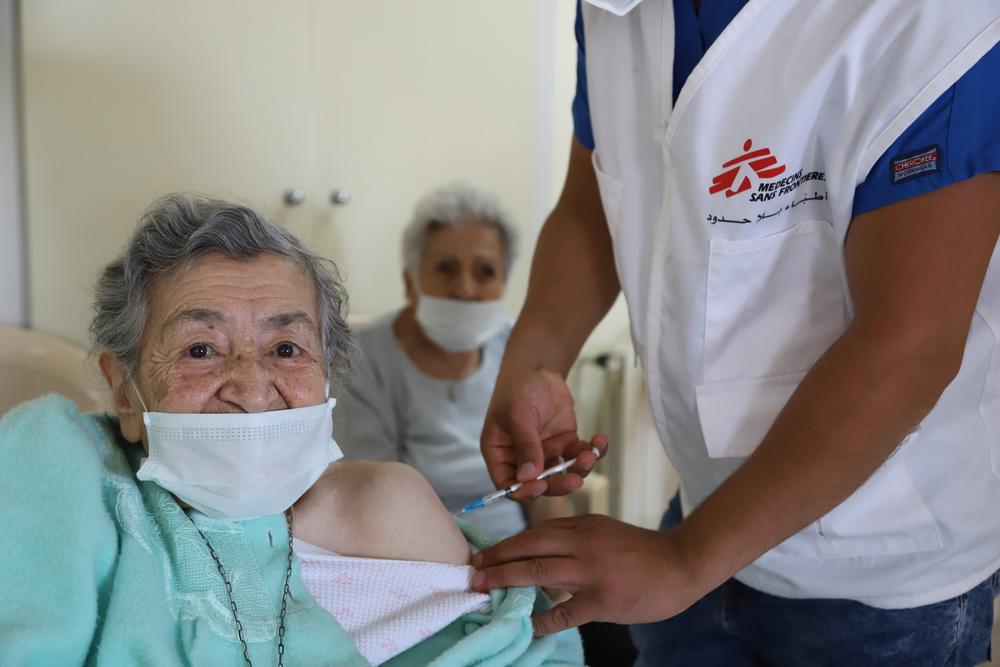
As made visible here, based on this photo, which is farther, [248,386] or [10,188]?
[10,188]

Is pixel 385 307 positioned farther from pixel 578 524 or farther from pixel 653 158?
pixel 578 524

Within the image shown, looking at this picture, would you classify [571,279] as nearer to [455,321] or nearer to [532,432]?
[532,432]

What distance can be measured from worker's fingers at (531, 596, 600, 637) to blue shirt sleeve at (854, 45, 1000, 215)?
53 cm

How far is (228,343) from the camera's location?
3.71 ft

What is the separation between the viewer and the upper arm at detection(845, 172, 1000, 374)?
0.94m

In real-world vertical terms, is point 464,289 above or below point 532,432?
above

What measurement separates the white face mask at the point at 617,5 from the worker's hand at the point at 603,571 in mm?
621

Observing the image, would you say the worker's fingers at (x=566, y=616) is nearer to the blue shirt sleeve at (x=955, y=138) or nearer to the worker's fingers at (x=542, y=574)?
the worker's fingers at (x=542, y=574)

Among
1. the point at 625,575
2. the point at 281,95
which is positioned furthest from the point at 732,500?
the point at 281,95

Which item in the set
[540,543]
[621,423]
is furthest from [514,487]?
[621,423]

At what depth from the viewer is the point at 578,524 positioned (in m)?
1.07

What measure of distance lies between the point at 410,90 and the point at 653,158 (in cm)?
149

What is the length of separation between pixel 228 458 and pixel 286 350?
0.18 meters

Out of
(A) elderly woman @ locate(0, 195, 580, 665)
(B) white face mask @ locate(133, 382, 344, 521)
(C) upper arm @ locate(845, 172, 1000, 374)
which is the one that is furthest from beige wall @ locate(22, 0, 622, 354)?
(C) upper arm @ locate(845, 172, 1000, 374)
